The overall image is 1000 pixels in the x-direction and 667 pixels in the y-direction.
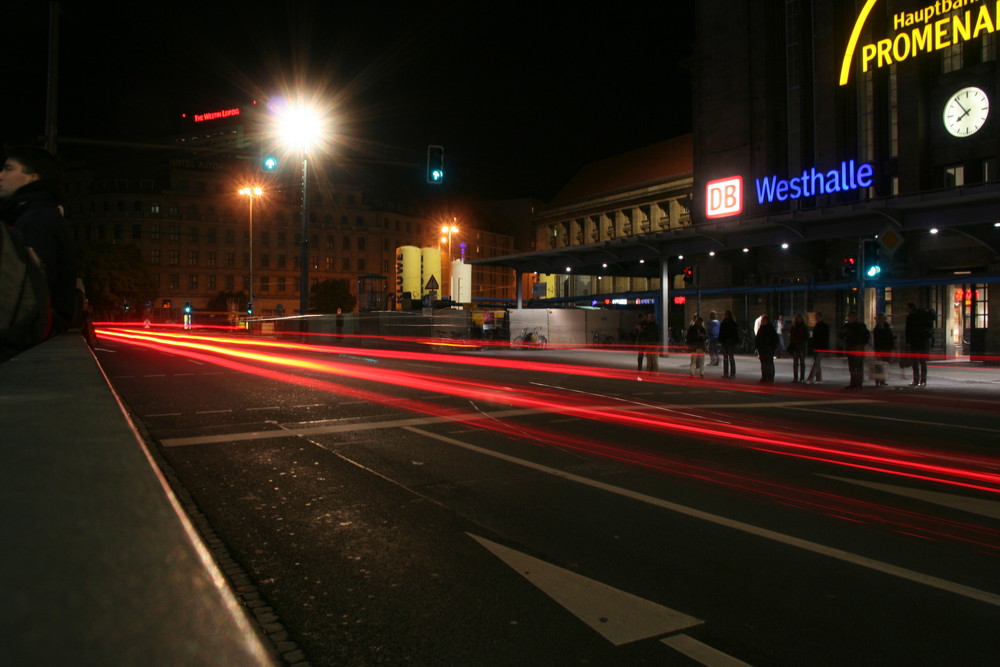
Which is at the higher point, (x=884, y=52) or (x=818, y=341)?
(x=884, y=52)

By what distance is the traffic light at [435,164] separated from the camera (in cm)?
1719

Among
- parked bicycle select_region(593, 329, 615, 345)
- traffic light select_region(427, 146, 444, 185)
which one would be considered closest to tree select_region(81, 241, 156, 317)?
parked bicycle select_region(593, 329, 615, 345)

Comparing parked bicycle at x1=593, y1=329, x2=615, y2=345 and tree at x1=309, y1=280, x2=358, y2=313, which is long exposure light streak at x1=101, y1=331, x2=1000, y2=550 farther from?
tree at x1=309, y1=280, x2=358, y2=313

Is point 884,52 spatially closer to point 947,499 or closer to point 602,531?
point 947,499

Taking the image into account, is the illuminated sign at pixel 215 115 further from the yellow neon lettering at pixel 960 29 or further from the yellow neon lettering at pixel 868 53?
the yellow neon lettering at pixel 960 29

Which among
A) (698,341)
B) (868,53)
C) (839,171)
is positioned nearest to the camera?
(698,341)

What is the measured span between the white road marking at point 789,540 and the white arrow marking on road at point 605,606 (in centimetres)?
150

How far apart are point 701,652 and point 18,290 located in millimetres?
2942

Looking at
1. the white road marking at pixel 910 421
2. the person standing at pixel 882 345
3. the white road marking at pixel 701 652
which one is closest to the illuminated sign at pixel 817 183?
the person standing at pixel 882 345

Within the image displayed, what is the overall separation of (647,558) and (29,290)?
3552 millimetres

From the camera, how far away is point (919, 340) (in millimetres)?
15625

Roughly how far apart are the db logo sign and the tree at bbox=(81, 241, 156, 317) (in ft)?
185

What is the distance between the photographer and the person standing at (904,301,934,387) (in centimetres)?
1542

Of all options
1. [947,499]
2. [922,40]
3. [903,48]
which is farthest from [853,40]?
[947,499]
